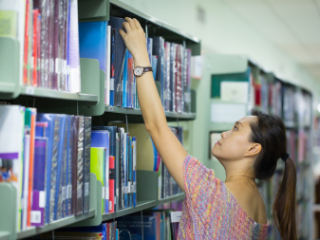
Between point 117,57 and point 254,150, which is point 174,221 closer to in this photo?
point 254,150

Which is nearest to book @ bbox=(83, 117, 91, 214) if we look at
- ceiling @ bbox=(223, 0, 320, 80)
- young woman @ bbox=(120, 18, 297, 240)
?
young woman @ bbox=(120, 18, 297, 240)

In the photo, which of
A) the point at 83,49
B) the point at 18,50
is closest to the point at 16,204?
the point at 18,50

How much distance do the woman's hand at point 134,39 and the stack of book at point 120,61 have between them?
0.06 metres

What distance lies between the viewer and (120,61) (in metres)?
1.59

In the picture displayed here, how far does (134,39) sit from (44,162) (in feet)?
1.96

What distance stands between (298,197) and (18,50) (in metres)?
4.22

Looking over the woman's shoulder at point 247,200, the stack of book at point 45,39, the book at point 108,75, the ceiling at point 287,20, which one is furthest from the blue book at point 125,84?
the ceiling at point 287,20

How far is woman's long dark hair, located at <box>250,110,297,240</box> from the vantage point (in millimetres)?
1679

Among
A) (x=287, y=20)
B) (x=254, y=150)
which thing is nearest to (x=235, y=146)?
(x=254, y=150)

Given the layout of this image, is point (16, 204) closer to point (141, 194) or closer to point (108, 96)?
point (108, 96)

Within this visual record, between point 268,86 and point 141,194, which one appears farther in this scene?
point 268,86

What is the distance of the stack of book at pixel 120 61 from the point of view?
4.93 ft

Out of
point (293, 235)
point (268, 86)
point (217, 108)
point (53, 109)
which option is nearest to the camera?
point (53, 109)

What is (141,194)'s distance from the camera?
185cm
